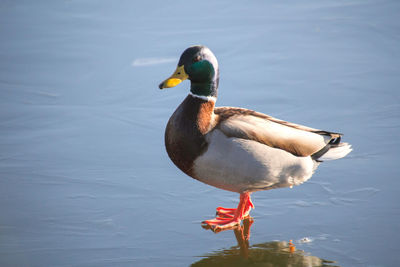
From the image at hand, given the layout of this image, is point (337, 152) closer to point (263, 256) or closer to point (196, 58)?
point (263, 256)

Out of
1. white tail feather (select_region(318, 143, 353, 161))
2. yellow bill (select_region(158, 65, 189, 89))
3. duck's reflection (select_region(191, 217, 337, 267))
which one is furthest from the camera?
white tail feather (select_region(318, 143, 353, 161))

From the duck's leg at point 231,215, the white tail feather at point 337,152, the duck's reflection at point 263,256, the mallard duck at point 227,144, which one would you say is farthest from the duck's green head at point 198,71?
the duck's reflection at point 263,256

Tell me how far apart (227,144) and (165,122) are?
1572mm

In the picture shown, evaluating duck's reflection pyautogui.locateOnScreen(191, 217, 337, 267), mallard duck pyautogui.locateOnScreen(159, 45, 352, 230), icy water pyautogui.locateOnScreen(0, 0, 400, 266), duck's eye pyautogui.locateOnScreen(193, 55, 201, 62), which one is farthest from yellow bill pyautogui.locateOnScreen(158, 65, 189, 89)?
duck's reflection pyautogui.locateOnScreen(191, 217, 337, 267)

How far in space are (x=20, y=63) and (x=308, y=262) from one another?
4106 mm

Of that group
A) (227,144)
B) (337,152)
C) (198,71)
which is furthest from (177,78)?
(337,152)

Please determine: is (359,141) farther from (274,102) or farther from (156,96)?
(156,96)

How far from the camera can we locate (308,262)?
3.19 metres

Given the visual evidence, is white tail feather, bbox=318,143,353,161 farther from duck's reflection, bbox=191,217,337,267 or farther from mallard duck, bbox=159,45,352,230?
duck's reflection, bbox=191,217,337,267

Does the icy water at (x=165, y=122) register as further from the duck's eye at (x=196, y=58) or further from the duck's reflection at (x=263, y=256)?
the duck's eye at (x=196, y=58)

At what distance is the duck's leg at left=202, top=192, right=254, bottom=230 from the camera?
143 inches

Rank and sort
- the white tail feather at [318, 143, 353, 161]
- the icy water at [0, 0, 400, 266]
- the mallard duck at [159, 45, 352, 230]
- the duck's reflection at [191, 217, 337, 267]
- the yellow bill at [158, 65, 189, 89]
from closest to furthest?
the duck's reflection at [191, 217, 337, 267], the icy water at [0, 0, 400, 266], the mallard duck at [159, 45, 352, 230], the yellow bill at [158, 65, 189, 89], the white tail feather at [318, 143, 353, 161]

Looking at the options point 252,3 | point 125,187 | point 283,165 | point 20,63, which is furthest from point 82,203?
point 252,3

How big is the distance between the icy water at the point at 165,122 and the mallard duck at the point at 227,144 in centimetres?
23
